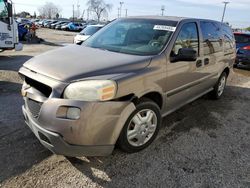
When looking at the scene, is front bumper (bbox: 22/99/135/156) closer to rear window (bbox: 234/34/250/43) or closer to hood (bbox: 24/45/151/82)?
hood (bbox: 24/45/151/82)

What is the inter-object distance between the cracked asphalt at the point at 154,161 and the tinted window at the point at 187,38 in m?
1.33

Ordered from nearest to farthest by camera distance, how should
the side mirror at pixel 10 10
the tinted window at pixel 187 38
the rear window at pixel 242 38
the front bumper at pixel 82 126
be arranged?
the front bumper at pixel 82 126, the tinted window at pixel 187 38, the side mirror at pixel 10 10, the rear window at pixel 242 38

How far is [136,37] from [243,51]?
7.84 m

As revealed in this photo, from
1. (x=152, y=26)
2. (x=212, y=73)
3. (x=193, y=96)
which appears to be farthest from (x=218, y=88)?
(x=152, y=26)

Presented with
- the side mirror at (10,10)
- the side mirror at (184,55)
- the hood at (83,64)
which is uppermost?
the side mirror at (10,10)

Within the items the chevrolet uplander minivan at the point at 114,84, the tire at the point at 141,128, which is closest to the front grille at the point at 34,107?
the chevrolet uplander minivan at the point at 114,84

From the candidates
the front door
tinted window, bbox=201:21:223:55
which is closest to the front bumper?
the front door

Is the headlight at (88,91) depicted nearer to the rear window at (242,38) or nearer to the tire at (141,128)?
the tire at (141,128)

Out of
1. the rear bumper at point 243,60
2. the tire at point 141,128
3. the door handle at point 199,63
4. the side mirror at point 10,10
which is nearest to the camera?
the tire at point 141,128

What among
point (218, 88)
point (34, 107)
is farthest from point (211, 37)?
point (34, 107)

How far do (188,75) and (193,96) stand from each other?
70cm

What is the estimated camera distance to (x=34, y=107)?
2686mm

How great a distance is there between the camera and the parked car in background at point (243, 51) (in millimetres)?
9727

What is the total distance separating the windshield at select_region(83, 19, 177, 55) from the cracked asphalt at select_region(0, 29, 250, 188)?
1.38 metres
